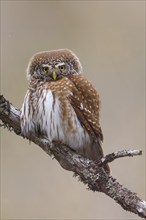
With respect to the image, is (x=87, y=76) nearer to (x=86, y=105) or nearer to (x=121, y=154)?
(x=86, y=105)

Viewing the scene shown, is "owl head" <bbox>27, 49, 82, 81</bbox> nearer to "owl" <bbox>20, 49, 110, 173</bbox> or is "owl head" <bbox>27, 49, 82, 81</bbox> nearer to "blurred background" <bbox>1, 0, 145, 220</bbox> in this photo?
"owl" <bbox>20, 49, 110, 173</bbox>

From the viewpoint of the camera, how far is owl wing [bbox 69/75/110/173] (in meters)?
3.91

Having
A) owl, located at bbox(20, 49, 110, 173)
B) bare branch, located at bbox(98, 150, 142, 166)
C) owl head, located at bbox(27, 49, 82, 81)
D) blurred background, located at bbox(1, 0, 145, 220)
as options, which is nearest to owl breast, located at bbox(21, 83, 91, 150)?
owl, located at bbox(20, 49, 110, 173)

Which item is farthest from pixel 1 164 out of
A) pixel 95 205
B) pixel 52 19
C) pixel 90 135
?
pixel 90 135

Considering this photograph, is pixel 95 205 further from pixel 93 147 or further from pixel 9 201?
pixel 93 147

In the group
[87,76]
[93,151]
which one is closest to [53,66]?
[93,151]

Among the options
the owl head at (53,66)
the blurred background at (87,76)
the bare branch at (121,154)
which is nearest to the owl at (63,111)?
the owl head at (53,66)

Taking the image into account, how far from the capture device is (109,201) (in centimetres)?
585

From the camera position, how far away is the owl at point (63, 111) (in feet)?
12.6

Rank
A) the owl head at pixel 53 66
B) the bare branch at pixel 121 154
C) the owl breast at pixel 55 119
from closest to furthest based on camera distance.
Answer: the bare branch at pixel 121 154, the owl breast at pixel 55 119, the owl head at pixel 53 66

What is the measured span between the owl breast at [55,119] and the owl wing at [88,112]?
0.03 m

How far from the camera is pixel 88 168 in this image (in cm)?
365

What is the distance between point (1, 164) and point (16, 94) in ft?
1.90

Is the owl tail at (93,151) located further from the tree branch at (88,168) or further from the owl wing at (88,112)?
the tree branch at (88,168)
